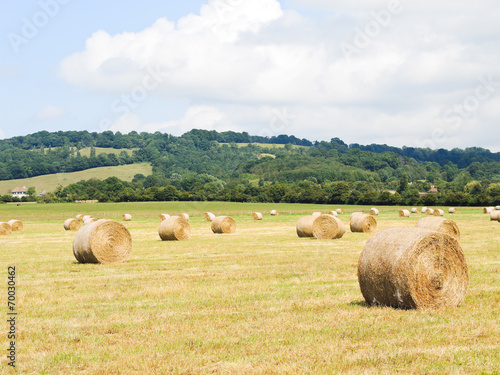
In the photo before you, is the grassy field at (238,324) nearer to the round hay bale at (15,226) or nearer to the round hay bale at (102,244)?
the round hay bale at (102,244)

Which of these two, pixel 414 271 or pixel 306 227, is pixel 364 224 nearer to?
pixel 306 227

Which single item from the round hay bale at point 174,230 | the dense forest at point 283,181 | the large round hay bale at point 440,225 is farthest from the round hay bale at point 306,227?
the dense forest at point 283,181

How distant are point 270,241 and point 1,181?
485 feet

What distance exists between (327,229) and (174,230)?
27.6 ft

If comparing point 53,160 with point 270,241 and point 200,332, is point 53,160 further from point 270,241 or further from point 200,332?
point 200,332

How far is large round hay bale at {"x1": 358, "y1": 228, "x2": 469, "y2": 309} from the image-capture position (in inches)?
421

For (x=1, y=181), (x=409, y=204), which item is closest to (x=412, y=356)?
(x=409, y=204)

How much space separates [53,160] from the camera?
18025 centimetres

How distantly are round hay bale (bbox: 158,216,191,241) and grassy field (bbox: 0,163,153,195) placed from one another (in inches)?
4719

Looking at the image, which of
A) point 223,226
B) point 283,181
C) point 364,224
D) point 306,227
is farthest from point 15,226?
point 283,181

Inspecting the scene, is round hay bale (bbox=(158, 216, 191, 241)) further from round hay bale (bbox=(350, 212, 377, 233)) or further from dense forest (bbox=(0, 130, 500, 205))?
dense forest (bbox=(0, 130, 500, 205))

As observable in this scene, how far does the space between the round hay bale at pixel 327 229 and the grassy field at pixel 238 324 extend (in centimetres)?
1181

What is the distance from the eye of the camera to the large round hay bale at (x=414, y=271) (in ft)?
35.1

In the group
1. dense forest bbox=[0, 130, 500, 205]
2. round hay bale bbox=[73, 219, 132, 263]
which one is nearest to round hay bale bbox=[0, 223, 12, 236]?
round hay bale bbox=[73, 219, 132, 263]
